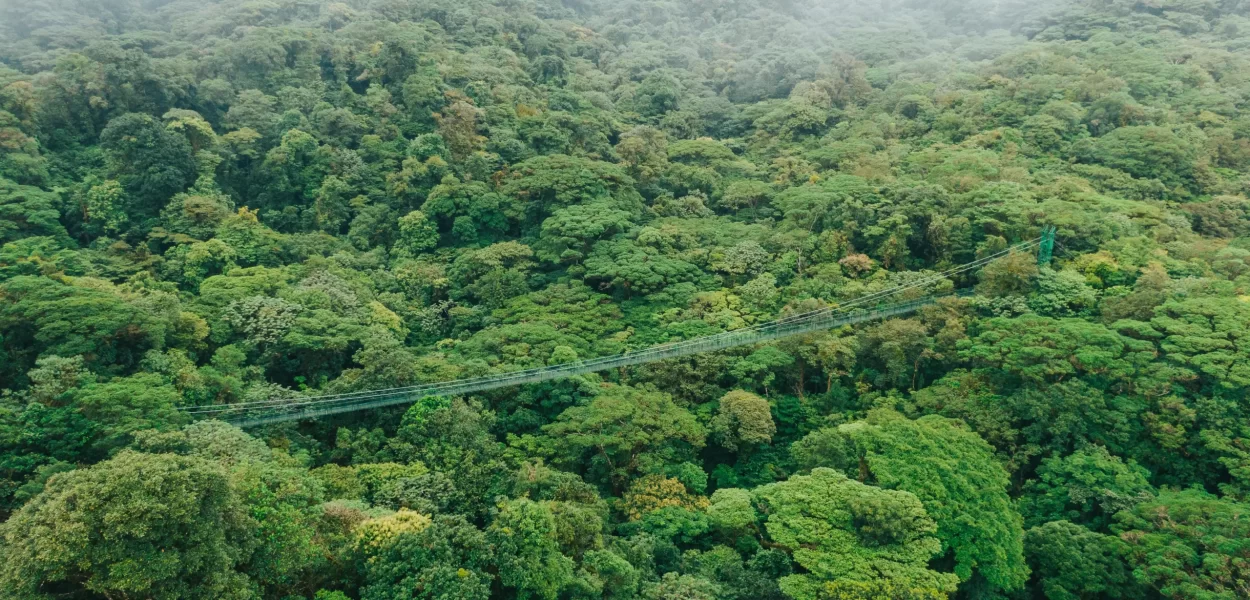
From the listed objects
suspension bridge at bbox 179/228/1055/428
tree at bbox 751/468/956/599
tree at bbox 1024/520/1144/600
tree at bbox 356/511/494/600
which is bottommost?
tree at bbox 1024/520/1144/600

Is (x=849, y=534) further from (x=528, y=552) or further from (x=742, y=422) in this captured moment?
(x=528, y=552)

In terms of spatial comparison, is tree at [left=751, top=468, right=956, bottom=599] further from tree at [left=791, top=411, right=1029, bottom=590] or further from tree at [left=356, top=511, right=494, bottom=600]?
tree at [left=356, top=511, right=494, bottom=600]

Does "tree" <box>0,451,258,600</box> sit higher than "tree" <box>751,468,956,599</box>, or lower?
higher

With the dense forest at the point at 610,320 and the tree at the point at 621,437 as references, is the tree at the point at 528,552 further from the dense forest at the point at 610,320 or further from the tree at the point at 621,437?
the tree at the point at 621,437

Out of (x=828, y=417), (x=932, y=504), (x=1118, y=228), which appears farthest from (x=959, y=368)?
(x=1118, y=228)

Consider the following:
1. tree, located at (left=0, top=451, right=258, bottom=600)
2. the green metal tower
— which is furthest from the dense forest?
the green metal tower

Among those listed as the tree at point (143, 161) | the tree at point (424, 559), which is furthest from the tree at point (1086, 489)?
the tree at point (143, 161)

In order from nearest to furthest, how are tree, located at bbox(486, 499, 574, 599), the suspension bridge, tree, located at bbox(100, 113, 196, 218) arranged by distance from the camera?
tree, located at bbox(486, 499, 574, 599)
the suspension bridge
tree, located at bbox(100, 113, 196, 218)
